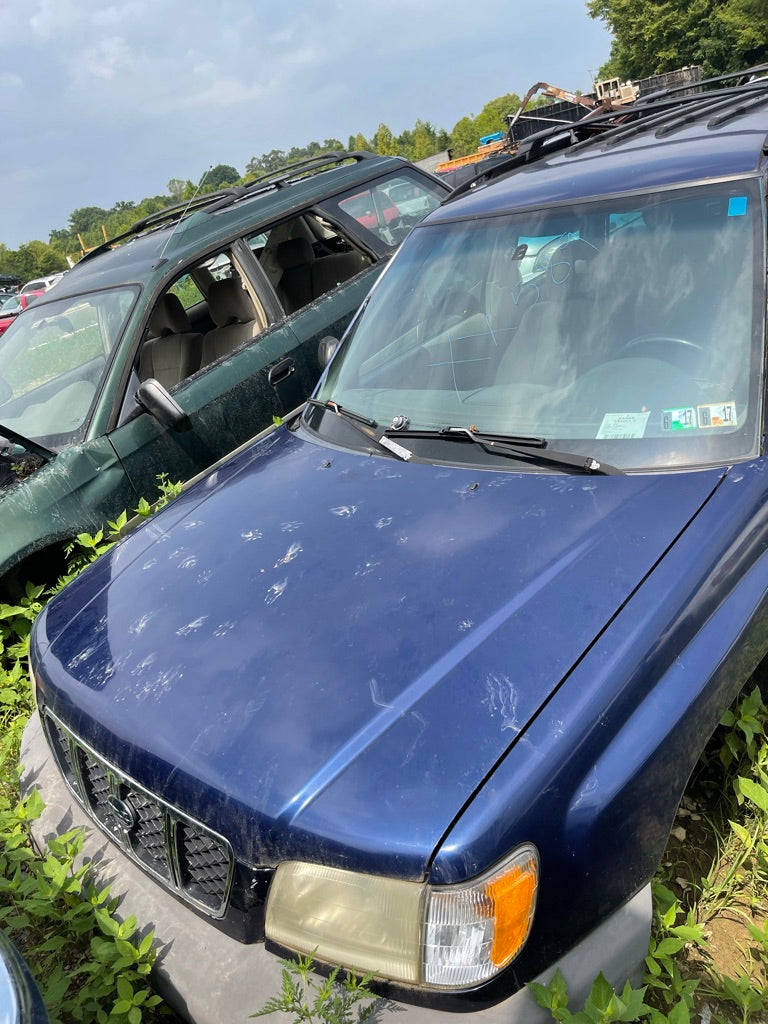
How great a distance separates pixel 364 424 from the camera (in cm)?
280

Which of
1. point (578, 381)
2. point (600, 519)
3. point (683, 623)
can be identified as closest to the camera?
point (683, 623)

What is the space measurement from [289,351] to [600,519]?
307cm

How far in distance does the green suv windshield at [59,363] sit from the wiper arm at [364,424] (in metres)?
1.63

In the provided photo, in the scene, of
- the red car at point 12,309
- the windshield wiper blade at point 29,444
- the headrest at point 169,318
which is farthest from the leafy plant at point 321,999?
the red car at point 12,309

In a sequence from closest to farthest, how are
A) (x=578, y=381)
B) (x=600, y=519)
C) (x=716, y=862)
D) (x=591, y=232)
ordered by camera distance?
(x=600, y=519)
(x=716, y=862)
(x=578, y=381)
(x=591, y=232)

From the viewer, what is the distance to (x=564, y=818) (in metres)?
1.51

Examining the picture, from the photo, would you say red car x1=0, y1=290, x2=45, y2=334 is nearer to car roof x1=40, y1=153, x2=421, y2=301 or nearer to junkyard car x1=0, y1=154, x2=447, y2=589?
car roof x1=40, y1=153, x2=421, y2=301

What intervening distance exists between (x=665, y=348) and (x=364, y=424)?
99cm

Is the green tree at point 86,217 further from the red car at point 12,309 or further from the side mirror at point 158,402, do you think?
the side mirror at point 158,402

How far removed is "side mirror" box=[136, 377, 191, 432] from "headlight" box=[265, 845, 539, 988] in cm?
283

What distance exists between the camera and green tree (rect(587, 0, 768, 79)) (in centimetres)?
4619

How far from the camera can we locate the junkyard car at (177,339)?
396 cm

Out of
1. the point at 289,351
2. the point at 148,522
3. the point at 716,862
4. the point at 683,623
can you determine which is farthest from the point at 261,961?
the point at 289,351

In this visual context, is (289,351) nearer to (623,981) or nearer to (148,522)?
(148,522)
